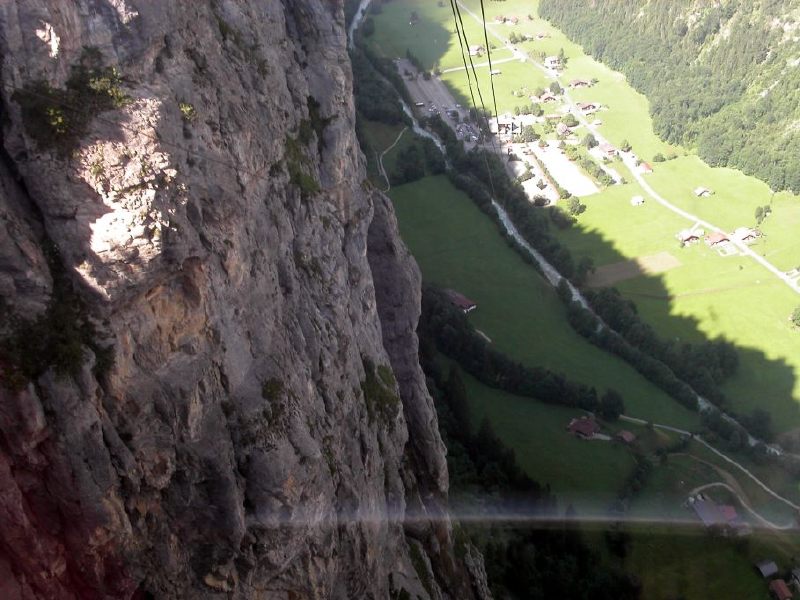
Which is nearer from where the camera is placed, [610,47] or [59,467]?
[59,467]

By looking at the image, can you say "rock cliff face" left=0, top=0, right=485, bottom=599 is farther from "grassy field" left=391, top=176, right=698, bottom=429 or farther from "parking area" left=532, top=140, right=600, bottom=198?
"parking area" left=532, top=140, right=600, bottom=198

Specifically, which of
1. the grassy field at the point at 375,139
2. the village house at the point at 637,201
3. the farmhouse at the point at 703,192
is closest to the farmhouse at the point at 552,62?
the grassy field at the point at 375,139

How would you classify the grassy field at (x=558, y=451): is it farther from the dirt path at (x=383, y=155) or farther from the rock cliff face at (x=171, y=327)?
the dirt path at (x=383, y=155)

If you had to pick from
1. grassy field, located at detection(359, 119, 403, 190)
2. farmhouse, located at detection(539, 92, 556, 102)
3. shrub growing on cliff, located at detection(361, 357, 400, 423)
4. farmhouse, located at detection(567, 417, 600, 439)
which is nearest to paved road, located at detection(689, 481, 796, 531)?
farmhouse, located at detection(567, 417, 600, 439)

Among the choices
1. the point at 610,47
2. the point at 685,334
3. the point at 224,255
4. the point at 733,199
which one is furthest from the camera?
the point at 610,47

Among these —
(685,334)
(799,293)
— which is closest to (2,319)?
(685,334)

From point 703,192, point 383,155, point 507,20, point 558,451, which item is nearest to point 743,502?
point 558,451

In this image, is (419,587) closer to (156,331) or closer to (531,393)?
(156,331)

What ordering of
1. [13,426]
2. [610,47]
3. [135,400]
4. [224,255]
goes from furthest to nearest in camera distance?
1. [610,47]
2. [224,255]
3. [135,400]
4. [13,426]
